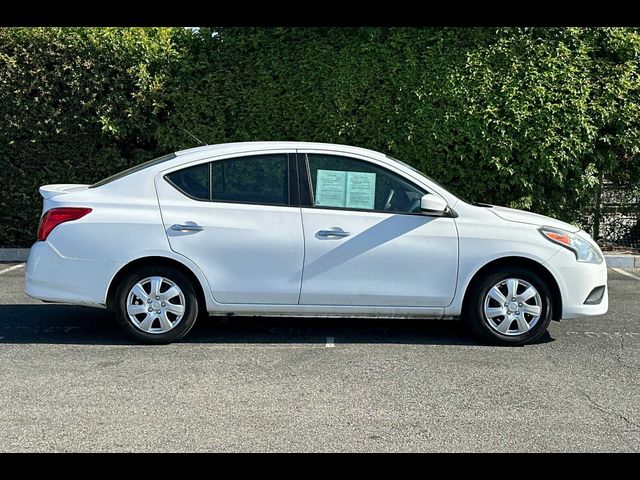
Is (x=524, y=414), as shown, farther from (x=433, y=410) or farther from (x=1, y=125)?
(x=1, y=125)

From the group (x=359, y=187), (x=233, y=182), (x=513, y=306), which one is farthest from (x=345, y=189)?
(x=513, y=306)

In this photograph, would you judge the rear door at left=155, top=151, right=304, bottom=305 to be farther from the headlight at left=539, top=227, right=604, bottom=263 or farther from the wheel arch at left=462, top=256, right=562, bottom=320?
the headlight at left=539, top=227, right=604, bottom=263

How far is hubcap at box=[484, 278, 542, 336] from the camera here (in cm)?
591

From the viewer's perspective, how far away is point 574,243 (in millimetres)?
6020

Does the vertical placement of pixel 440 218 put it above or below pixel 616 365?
above

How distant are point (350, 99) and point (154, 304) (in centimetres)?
484

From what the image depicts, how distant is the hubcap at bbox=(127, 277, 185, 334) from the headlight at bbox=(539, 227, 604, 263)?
2.99 meters

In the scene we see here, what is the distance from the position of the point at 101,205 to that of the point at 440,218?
106 inches

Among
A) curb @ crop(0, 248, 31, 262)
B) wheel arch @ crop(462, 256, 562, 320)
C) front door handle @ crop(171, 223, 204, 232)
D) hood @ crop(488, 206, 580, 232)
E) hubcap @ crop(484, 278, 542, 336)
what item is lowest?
curb @ crop(0, 248, 31, 262)

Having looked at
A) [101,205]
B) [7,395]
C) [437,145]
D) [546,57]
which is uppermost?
[546,57]

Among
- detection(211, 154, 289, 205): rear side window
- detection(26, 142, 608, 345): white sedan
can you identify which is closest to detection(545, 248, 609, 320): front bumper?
detection(26, 142, 608, 345): white sedan

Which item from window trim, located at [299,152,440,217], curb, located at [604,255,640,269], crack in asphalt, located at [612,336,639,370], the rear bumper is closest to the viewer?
crack in asphalt, located at [612,336,639,370]

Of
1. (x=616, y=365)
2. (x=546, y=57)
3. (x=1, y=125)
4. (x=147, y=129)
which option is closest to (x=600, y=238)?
(x=546, y=57)
